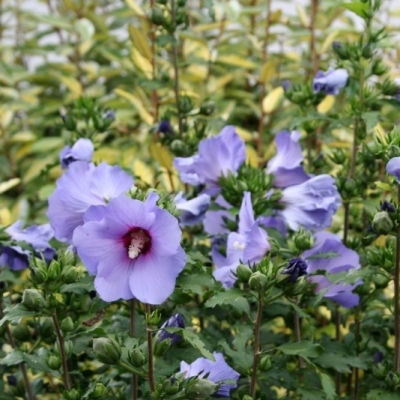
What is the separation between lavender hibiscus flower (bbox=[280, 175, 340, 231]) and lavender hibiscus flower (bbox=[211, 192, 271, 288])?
12 centimetres

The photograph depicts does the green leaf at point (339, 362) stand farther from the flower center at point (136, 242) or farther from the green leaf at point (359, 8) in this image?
the green leaf at point (359, 8)

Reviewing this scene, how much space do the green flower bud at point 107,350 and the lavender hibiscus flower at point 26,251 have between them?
12.0 inches

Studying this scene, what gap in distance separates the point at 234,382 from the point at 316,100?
591 mm

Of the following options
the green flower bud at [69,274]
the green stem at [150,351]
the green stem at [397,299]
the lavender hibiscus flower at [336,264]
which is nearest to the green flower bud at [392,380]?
the green stem at [397,299]

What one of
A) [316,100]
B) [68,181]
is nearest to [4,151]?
[316,100]

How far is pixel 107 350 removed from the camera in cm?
88

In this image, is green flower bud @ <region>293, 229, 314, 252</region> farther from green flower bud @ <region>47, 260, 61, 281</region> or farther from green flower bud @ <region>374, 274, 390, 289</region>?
green flower bud @ <region>47, 260, 61, 281</region>

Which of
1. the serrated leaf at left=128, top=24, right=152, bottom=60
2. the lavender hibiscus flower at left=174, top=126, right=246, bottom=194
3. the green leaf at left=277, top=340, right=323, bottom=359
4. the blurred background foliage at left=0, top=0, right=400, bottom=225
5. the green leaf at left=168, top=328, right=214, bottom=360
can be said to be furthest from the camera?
the blurred background foliage at left=0, top=0, right=400, bottom=225

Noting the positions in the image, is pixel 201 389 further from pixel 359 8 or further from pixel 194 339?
pixel 359 8

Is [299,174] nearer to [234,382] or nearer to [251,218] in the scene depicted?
[251,218]

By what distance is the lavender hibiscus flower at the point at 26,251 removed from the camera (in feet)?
3.78

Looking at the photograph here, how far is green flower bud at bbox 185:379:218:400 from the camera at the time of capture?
90cm

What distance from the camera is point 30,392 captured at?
1.18m

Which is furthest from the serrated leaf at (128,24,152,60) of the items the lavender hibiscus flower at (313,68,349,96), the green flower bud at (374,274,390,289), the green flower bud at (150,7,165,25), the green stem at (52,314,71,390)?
the green stem at (52,314,71,390)
